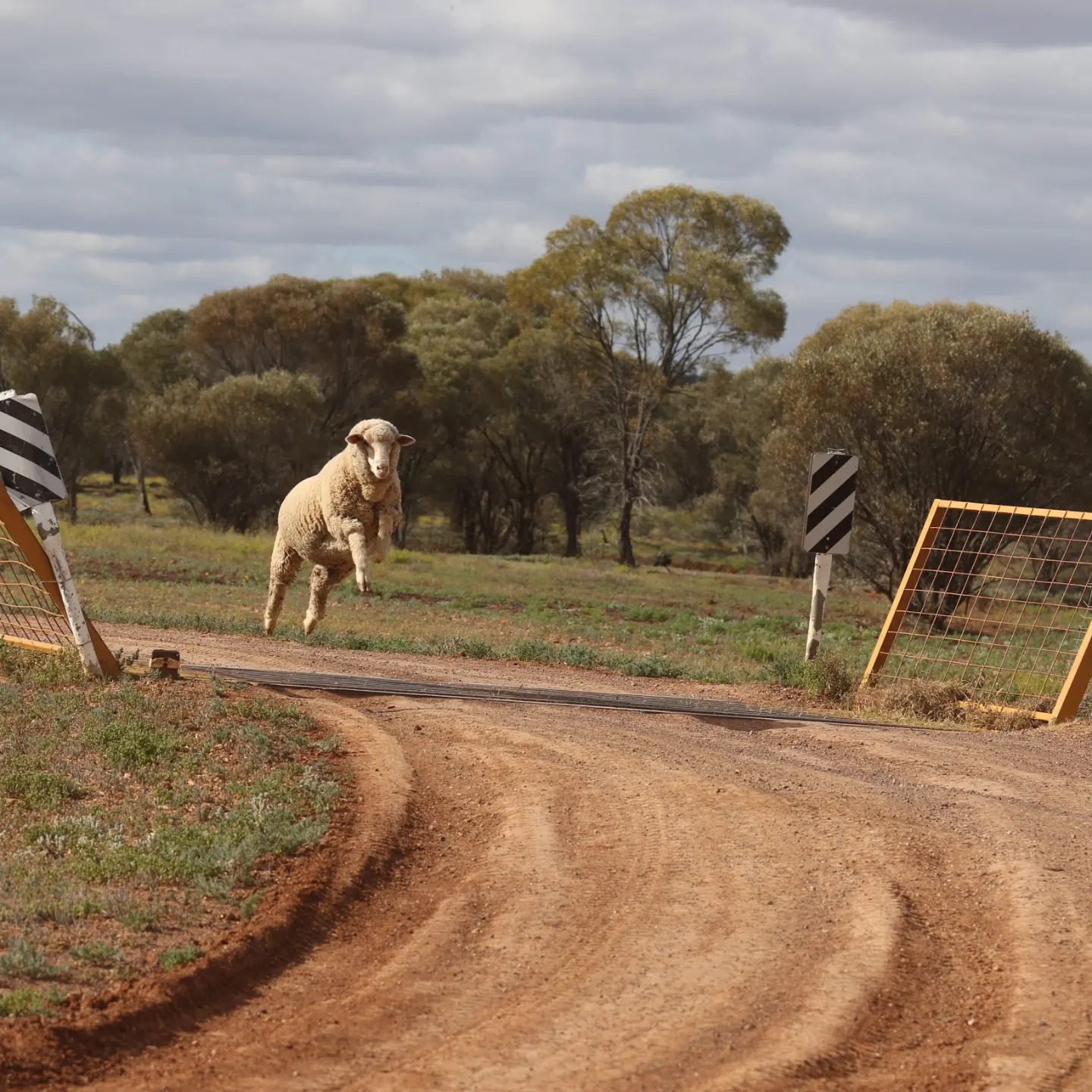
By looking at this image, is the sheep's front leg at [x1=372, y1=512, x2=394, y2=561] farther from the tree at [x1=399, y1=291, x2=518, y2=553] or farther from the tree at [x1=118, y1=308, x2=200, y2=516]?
the tree at [x1=118, y1=308, x2=200, y2=516]

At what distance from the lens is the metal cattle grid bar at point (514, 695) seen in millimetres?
12711

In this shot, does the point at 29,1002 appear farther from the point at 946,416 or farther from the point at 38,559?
the point at 946,416

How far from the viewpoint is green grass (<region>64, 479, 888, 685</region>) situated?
18.3 meters

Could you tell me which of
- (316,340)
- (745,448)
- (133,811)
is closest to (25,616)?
(133,811)

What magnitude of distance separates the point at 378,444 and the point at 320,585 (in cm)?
275

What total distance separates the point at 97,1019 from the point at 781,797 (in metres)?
4.91

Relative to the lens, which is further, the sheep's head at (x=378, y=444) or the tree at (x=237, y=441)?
the tree at (x=237, y=441)

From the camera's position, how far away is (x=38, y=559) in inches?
459

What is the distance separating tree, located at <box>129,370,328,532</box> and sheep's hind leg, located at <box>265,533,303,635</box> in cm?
3584

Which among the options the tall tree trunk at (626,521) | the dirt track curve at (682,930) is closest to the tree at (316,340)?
the tall tree trunk at (626,521)

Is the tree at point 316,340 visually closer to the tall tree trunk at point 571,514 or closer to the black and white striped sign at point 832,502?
the tall tree trunk at point 571,514

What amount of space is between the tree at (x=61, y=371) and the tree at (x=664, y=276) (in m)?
20.0

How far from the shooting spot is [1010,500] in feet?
133

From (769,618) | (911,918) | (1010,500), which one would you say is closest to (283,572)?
(911,918)
